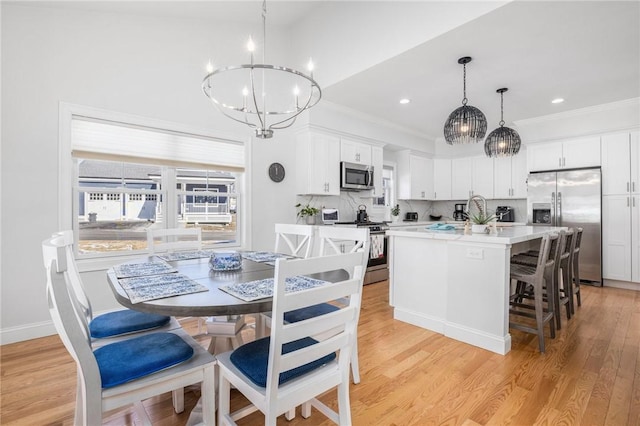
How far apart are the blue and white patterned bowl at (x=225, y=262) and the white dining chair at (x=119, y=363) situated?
17.3 inches

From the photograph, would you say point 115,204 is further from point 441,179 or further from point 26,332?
point 441,179

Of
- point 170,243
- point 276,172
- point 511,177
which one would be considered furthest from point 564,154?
point 170,243

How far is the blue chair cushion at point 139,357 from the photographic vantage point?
116 centimetres

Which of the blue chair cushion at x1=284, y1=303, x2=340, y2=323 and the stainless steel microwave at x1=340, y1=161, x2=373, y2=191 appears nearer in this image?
the blue chair cushion at x1=284, y1=303, x2=340, y2=323

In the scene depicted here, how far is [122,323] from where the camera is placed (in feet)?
5.45

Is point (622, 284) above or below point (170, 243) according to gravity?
below

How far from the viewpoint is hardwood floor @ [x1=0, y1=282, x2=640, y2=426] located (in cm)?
168

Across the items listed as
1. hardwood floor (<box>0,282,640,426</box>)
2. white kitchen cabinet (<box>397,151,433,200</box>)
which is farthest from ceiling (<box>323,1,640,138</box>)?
hardwood floor (<box>0,282,640,426</box>)

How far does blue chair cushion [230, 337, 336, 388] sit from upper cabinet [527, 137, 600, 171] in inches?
207

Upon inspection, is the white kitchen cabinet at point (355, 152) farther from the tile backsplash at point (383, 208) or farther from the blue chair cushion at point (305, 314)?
the blue chair cushion at point (305, 314)

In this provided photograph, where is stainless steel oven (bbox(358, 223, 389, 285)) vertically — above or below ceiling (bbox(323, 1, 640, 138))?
below

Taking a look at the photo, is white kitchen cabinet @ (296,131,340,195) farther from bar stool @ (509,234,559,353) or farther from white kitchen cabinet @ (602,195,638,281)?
white kitchen cabinet @ (602,195,638,281)

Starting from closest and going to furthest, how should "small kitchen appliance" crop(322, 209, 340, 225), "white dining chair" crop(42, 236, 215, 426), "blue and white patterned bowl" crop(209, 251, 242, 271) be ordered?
1. "white dining chair" crop(42, 236, 215, 426)
2. "blue and white patterned bowl" crop(209, 251, 242, 271)
3. "small kitchen appliance" crop(322, 209, 340, 225)

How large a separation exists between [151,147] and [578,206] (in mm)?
5850
